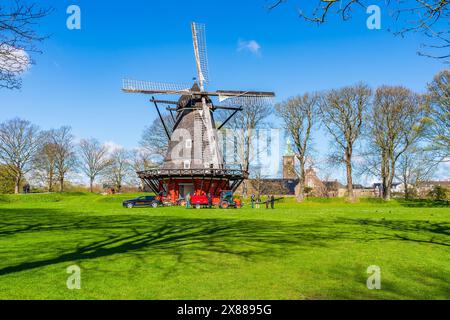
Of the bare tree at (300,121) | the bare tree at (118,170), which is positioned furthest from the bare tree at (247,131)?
the bare tree at (118,170)

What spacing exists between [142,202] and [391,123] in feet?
110

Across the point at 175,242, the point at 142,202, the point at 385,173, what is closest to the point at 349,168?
the point at 385,173

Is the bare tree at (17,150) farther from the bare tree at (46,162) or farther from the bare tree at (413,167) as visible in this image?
the bare tree at (413,167)

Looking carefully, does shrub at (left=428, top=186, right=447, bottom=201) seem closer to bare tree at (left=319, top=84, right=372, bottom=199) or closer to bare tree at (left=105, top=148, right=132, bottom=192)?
bare tree at (left=319, top=84, right=372, bottom=199)

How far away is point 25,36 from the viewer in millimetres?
8688

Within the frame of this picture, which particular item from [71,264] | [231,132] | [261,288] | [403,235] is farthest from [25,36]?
[231,132]

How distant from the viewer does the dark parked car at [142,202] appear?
3584cm

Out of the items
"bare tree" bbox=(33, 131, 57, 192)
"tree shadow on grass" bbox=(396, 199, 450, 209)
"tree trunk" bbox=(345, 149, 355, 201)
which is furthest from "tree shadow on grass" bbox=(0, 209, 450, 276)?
"bare tree" bbox=(33, 131, 57, 192)

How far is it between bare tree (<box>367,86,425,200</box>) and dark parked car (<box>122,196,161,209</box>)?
98.4ft

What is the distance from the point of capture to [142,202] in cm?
3634

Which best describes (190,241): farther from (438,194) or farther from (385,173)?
(438,194)

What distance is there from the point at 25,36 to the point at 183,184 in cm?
3084

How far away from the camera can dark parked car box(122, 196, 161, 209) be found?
118 feet

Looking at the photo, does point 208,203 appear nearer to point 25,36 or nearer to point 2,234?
point 2,234
